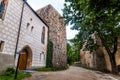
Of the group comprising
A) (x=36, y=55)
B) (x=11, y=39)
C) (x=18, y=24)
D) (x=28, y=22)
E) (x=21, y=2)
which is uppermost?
(x=21, y=2)

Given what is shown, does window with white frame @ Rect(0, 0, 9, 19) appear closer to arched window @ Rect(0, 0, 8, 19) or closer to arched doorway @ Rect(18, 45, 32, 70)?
arched window @ Rect(0, 0, 8, 19)

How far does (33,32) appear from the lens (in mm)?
12562

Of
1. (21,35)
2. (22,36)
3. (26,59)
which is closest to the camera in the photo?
(21,35)

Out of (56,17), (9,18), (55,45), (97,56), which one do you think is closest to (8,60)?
(9,18)

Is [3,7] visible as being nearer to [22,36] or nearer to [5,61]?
[22,36]

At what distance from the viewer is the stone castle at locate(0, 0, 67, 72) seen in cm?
809

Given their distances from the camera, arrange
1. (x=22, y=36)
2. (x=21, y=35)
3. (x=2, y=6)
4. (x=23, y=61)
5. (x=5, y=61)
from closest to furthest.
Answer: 1. (x=5, y=61)
2. (x=2, y=6)
3. (x=21, y=35)
4. (x=22, y=36)
5. (x=23, y=61)

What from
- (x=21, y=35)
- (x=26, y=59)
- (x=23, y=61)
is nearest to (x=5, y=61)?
(x=21, y=35)

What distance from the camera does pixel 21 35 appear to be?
10.2 meters

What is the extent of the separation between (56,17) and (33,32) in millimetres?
8250

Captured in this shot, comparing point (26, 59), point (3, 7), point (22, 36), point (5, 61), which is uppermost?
point (3, 7)

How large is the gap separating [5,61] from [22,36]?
114 inches

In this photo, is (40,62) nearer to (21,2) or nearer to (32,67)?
(32,67)

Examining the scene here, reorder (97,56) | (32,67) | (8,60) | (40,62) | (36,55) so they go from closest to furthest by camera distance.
→ (8,60)
(32,67)
(36,55)
(40,62)
(97,56)
